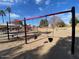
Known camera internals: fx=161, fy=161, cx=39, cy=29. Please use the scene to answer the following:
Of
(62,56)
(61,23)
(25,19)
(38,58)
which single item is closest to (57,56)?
(62,56)

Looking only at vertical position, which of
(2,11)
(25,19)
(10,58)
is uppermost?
(2,11)

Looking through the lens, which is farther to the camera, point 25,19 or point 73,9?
point 25,19

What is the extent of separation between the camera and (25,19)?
11578 millimetres

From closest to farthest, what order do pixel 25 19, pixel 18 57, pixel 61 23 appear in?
pixel 18 57 < pixel 25 19 < pixel 61 23

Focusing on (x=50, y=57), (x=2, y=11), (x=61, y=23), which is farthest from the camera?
(x=2, y=11)

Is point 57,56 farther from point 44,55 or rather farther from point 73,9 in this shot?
point 73,9

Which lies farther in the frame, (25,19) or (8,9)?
(8,9)

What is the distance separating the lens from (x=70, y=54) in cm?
659

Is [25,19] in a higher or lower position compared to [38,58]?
higher

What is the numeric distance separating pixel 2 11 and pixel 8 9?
166 inches

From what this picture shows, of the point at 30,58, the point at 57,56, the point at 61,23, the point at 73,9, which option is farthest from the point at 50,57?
the point at 61,23

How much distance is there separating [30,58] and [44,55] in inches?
23.4

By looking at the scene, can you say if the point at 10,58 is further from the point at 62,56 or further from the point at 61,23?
the point at 61,23

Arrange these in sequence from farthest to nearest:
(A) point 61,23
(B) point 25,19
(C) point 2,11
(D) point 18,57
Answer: (C) point 2,11 → (A) point 61,23 → (B) point 25,19 → (D) point 18,57
